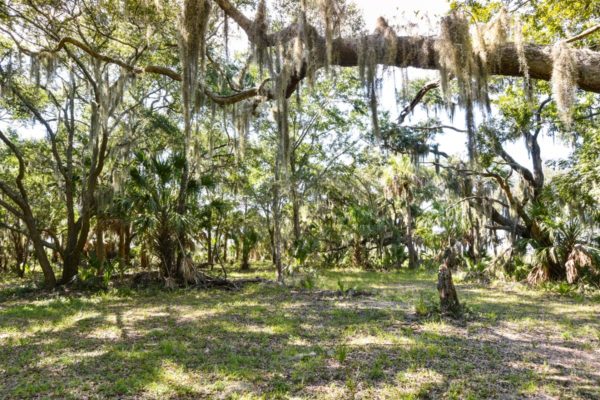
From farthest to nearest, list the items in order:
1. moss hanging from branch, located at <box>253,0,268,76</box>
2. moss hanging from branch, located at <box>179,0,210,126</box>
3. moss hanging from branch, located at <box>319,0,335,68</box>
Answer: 1. moss hanging from branch, located at <box>179,0,210,126</box>
2. moss hanging from branch, located at <box>253,0,268,76</box>
3. moss hanging from branch, located at <box>319,0,335,68</box>

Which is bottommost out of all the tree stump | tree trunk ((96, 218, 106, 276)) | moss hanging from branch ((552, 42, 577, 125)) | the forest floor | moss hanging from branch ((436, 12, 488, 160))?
the forest floor

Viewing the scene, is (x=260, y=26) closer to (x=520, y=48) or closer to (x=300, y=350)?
(x=520, y=48)

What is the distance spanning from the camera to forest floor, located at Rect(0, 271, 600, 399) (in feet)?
12.4

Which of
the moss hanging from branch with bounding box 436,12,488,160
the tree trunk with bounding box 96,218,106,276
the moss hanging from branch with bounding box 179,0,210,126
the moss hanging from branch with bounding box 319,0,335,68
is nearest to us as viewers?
the moss hanging from branch with bounding box 436,12,488,160

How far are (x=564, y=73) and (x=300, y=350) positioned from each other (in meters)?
3.79

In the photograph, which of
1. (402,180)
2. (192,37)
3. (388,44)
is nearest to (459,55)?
(388,44)

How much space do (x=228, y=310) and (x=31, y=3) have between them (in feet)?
22.2

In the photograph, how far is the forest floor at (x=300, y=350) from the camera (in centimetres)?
379

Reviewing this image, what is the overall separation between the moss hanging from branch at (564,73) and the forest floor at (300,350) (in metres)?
2.46

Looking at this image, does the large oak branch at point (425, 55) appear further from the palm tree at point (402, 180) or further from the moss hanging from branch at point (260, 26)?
the palm tree at point (402, 180)

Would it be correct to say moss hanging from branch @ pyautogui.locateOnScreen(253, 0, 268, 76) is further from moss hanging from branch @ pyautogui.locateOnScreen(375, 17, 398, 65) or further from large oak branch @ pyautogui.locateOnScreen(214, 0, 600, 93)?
moss hanging from branch @ pyautogui.locateOnScreen(375, 17, 398, 65)

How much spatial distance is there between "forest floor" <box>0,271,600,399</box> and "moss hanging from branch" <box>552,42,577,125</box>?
2456 mm

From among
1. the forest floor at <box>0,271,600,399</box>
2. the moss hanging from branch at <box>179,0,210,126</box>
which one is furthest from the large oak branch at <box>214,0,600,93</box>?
the forest floor at <box>0,271,600,399</box>

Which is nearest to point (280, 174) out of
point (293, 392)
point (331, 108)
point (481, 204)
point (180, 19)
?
point (331, 108)
